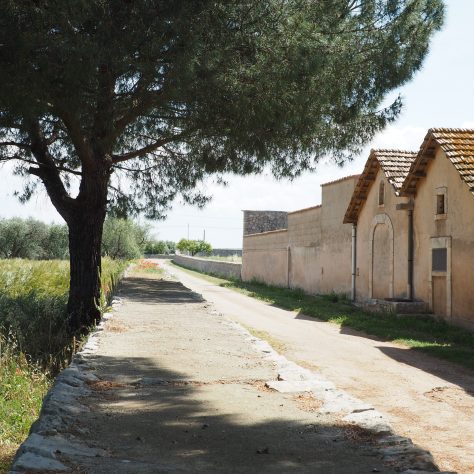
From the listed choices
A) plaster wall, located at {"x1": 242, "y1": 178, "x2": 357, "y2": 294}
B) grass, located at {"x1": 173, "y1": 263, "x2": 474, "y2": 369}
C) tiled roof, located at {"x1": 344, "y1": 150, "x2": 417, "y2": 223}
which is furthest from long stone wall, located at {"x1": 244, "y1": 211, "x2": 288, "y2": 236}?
tiled roof, located at {"x1": 344, "y1": 150, "x2": 417, "y2": 223}

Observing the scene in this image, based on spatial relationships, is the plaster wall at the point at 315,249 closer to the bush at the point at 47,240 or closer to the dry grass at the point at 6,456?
the dry grass at the point at 6,456

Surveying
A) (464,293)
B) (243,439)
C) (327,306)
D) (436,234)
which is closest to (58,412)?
(243,439)

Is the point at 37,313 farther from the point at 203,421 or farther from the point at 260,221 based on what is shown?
the point at 260,221

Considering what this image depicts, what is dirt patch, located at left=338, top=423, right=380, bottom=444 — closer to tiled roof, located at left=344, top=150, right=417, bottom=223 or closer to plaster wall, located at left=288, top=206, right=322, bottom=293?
tiled roof, located at left=344, top=150, right=417, bottom=223

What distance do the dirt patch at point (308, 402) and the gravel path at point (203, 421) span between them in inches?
0.4

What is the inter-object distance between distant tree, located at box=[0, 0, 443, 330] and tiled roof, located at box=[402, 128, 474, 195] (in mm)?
3070

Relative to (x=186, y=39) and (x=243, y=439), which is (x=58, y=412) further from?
(x=186, y=39)

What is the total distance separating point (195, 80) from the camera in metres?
9.95

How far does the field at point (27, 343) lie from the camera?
796cm

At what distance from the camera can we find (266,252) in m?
35.1

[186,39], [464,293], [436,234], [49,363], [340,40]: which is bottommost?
[49,363]

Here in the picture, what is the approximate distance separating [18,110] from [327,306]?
14089 millimetres

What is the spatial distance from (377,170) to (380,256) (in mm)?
2869

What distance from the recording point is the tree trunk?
14.3 meters
